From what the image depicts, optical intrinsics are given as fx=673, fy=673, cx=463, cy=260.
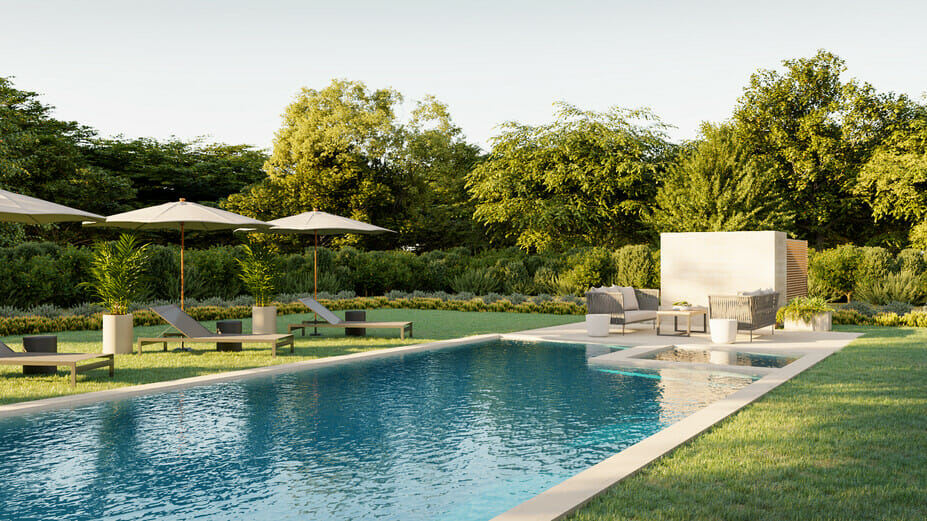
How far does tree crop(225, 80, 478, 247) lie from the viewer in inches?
1391

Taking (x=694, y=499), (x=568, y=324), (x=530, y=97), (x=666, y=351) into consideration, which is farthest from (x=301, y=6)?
(x=694, y=499)

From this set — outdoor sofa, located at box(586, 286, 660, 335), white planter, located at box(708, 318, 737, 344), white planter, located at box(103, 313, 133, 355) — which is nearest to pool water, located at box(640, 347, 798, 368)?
white planter, located at box(708, 318, 737, 344)

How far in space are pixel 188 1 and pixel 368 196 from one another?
55.8 feet

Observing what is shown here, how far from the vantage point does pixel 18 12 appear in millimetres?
19031

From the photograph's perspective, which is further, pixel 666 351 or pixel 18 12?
pixel 18 12

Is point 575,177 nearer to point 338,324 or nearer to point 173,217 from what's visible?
point 338,324

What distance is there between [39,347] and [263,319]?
4.02 m

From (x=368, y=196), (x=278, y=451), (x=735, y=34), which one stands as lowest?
(x=278, y=451)

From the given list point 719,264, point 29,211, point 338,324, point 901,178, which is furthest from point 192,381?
point 901,178

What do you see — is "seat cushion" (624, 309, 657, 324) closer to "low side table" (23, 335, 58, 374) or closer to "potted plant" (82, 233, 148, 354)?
"potted plant" (82, 233, 148, 354)

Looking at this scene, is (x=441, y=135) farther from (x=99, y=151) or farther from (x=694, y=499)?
(x=694, y=499)

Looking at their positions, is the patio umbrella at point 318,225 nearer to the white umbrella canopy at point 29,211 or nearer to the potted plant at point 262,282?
the potted plant at point 262,282

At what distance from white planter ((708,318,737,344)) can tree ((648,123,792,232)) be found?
1655cm

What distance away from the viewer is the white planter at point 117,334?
989 cm
